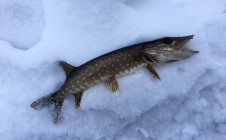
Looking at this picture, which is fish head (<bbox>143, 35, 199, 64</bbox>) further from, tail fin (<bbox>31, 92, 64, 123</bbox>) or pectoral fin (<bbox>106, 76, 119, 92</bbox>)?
tail fin (<bbox>31, 92, 64, 123</bbox>)

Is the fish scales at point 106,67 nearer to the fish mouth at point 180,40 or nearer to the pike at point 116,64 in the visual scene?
the pike at point 116,64

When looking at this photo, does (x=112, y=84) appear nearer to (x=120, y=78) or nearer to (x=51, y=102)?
(x=120, y=78)

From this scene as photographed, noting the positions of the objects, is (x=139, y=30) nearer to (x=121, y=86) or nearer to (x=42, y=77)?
(x=121, y=86)

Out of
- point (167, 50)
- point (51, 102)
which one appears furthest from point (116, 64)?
point (51, 102)

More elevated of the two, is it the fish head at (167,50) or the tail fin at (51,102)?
the fish head at (167,50)

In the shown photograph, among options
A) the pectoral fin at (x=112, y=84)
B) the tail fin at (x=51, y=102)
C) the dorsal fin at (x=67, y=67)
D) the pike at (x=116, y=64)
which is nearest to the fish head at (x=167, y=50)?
the pike at (x=116, y=64)

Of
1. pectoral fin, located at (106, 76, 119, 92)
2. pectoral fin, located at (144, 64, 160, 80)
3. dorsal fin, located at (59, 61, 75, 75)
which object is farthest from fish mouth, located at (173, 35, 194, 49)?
dorsal fin, located at (59, 61, 75, 75)

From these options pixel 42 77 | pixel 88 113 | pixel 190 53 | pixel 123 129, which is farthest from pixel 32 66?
pixel 190 53
